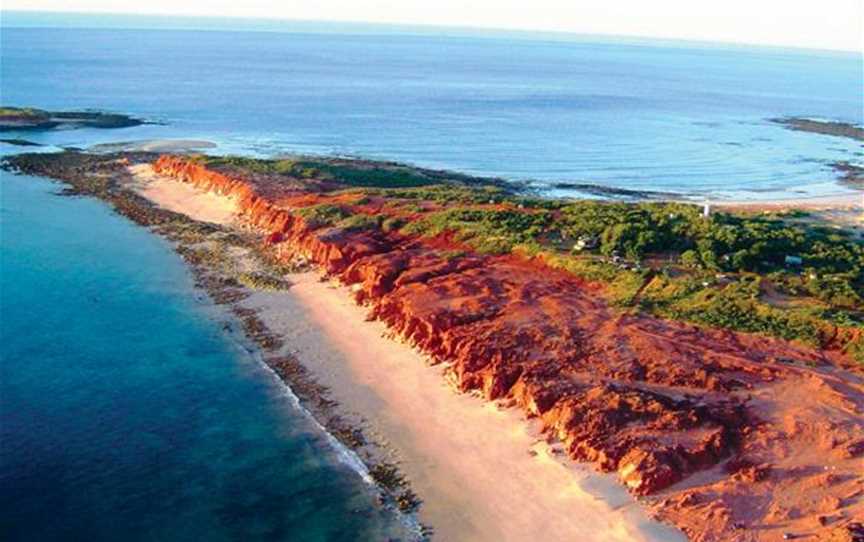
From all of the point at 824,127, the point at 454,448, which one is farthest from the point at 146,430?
the point at 824,127

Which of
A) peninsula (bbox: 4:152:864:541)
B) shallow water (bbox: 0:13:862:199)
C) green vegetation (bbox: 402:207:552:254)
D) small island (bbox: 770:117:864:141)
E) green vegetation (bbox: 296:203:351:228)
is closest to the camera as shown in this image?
peninsula (bbox: 4:152:864:541)

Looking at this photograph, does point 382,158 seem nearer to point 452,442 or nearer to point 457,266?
point 457,266

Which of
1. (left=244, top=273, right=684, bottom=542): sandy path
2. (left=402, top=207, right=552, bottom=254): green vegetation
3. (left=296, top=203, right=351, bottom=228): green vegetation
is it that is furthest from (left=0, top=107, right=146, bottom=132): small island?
(left=244, top=273, right=684, bottom=542): sandy path

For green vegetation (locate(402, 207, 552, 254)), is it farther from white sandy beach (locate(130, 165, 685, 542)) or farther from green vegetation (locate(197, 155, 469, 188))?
green vegetation (locate(197, 155, 469, 188))

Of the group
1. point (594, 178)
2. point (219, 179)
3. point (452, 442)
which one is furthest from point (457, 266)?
point (594, 178)

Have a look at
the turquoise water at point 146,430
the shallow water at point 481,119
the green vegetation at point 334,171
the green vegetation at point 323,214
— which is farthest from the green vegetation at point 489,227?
the shallow water at point 481,119

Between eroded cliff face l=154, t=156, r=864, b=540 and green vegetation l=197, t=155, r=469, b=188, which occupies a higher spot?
green vegetation l=197, t=155, r=469, b=188
